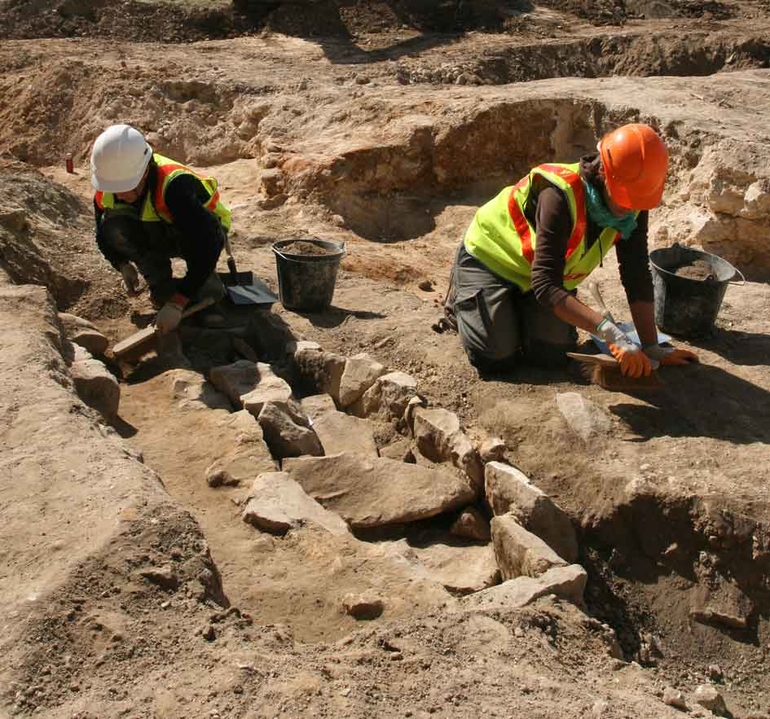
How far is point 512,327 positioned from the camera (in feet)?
14.5

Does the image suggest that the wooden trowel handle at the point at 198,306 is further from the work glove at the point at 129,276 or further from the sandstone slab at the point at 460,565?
the sandstone slab at the point at 460,565

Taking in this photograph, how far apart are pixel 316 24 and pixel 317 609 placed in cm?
1049

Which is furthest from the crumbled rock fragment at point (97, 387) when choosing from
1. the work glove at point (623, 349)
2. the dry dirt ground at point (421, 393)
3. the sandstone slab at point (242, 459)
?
the work glove at point (623, 349)

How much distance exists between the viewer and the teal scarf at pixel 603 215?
3.99 m

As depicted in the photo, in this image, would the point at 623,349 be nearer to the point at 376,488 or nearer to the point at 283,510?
the point at 376,488

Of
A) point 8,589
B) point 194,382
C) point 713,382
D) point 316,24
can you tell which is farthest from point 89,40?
point 8,589

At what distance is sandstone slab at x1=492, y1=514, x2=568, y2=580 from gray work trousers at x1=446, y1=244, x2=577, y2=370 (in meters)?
1.15

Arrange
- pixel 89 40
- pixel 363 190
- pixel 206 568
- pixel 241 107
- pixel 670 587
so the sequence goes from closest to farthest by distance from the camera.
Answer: pixel 206 568
pixel 670 587
pixel 363 190
pixel 241 107
pixel 89 40

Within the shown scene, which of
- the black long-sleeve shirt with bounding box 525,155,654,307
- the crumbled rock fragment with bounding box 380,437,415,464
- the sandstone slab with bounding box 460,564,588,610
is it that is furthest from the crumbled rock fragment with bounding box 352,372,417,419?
the sandstone slab with bounding box 460,564,588,610

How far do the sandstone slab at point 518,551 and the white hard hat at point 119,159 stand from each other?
8.28 ft

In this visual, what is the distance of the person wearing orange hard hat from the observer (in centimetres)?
387

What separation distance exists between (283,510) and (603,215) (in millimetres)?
1917

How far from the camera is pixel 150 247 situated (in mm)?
5008

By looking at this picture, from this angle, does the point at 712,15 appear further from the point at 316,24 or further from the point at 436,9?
the point at 316,24
